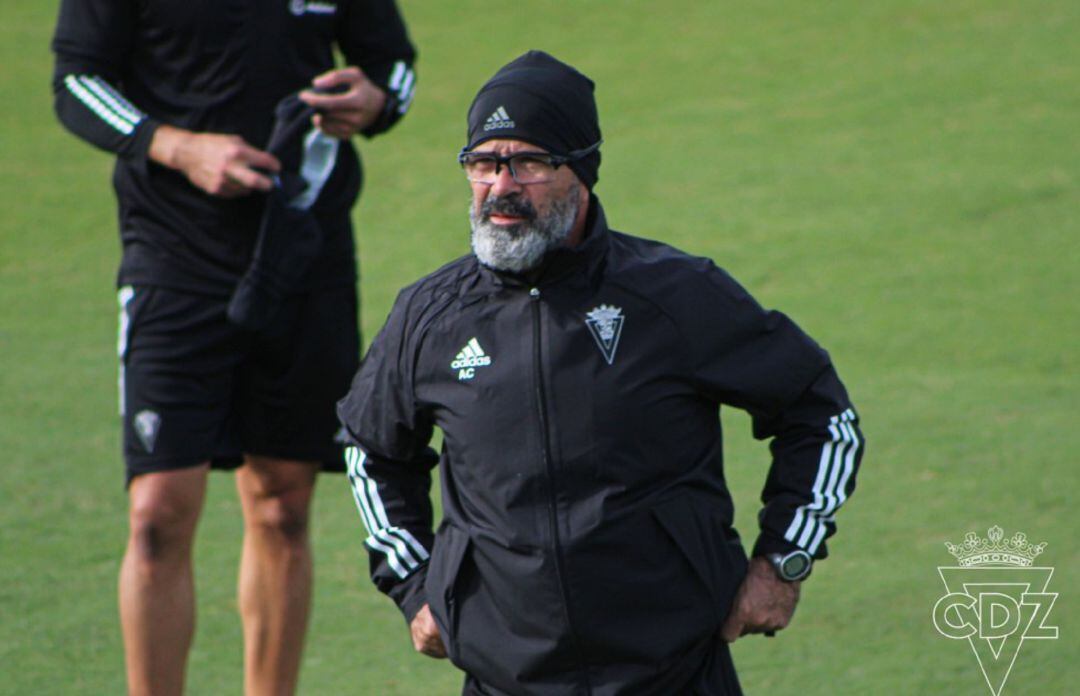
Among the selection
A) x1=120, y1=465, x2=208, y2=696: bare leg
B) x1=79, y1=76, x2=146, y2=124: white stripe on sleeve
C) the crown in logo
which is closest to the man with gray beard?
x1=120, y1=465, x2=208, y2=696: bare leg

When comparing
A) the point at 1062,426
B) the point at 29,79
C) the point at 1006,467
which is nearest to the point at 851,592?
the point at 1006,467

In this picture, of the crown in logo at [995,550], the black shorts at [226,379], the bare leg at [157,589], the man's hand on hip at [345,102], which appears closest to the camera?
the bare leg at [157,589]

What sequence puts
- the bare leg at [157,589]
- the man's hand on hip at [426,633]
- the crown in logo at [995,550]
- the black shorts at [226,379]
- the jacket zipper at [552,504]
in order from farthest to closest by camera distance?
the crown in logo at [995,550]
the black shorts at [226,379]
the bare leg at [157,589]
the man's hand on hip at [426,633]
the jacket zipper at [552,504]

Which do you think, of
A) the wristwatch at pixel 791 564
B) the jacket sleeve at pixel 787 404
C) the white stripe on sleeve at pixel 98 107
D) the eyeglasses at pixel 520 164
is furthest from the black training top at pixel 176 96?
the wristwatch at pixel 791 564

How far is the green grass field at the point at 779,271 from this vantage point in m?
5.63

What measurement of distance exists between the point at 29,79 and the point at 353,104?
32.4 ft

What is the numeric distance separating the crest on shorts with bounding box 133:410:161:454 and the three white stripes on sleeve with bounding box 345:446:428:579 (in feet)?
4.01

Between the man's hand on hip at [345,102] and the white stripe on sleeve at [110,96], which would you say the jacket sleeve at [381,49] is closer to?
the man's hand on hip at [345,102]

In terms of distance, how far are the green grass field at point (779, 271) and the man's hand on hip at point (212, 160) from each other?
157cm

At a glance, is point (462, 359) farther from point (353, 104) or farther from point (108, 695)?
point (108, 695)

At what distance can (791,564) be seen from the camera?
3395 mm

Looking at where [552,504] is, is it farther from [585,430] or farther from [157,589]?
[157,589]

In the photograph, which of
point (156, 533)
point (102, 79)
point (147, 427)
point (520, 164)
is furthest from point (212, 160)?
point (520, 164)

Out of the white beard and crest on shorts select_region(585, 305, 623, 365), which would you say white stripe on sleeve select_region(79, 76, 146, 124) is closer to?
the white beard
